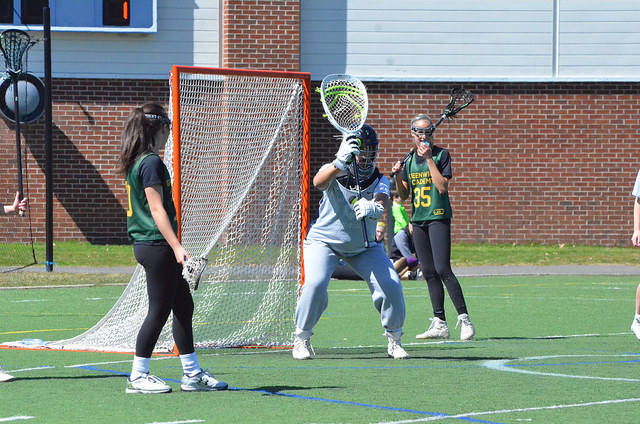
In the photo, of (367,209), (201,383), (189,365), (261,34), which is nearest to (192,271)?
(189,365)

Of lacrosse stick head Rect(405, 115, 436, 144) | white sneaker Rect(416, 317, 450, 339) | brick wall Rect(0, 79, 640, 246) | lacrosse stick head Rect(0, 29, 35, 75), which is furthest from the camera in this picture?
brick wall Rect(0, 79, 640, 246)

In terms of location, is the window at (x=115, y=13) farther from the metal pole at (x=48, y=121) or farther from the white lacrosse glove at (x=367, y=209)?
the white lacrosse glove at (x=367, y=209)

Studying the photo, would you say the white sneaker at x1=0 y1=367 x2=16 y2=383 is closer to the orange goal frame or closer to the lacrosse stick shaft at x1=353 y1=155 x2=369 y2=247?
the orange goal frame

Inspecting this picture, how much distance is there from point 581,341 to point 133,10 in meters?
15.6

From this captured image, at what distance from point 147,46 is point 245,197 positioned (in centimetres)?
1360

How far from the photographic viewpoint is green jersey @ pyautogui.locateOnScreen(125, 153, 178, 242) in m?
7.25

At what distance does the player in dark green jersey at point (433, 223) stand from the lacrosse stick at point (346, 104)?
4.97 feet

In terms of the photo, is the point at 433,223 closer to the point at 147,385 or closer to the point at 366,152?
the point at 366,152

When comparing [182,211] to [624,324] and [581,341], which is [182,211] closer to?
[581,341]

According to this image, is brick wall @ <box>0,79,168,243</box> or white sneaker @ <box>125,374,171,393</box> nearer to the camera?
white sneaker @ <box>125,374,171,393</box>

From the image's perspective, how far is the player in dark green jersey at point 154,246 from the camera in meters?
7.23

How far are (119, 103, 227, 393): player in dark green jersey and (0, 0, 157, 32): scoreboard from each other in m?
16.8

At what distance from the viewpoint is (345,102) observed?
919 centimetres

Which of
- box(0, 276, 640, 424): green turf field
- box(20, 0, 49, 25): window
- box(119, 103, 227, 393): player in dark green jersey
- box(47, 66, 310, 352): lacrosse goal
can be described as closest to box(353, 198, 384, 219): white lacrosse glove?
box(0, 276, 640, 424): green turf field
